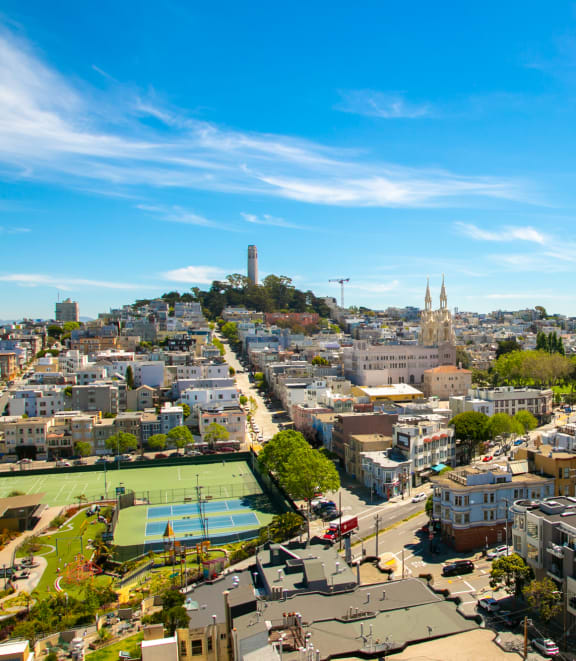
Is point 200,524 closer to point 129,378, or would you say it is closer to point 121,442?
point 121,442

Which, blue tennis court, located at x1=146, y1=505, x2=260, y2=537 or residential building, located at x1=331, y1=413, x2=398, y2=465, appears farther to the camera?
residential building, located at x1=331, y1=413, x2=398, y2=465

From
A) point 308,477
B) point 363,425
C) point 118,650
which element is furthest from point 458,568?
point 363,425

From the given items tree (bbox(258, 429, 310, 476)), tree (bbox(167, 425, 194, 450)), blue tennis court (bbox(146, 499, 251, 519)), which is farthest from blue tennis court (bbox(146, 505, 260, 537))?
tree (bbox(167, 425, 194, 450))

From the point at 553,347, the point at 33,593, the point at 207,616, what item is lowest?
the point at 33,593

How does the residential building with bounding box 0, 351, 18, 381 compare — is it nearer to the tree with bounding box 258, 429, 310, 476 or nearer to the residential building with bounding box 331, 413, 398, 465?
the tree with bounding box 258, 429, 310, 476

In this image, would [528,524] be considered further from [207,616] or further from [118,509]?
[118,509]

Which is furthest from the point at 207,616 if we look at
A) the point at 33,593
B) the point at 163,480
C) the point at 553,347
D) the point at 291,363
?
the point at 553,347

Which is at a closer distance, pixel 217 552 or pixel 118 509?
pixel 217 552
